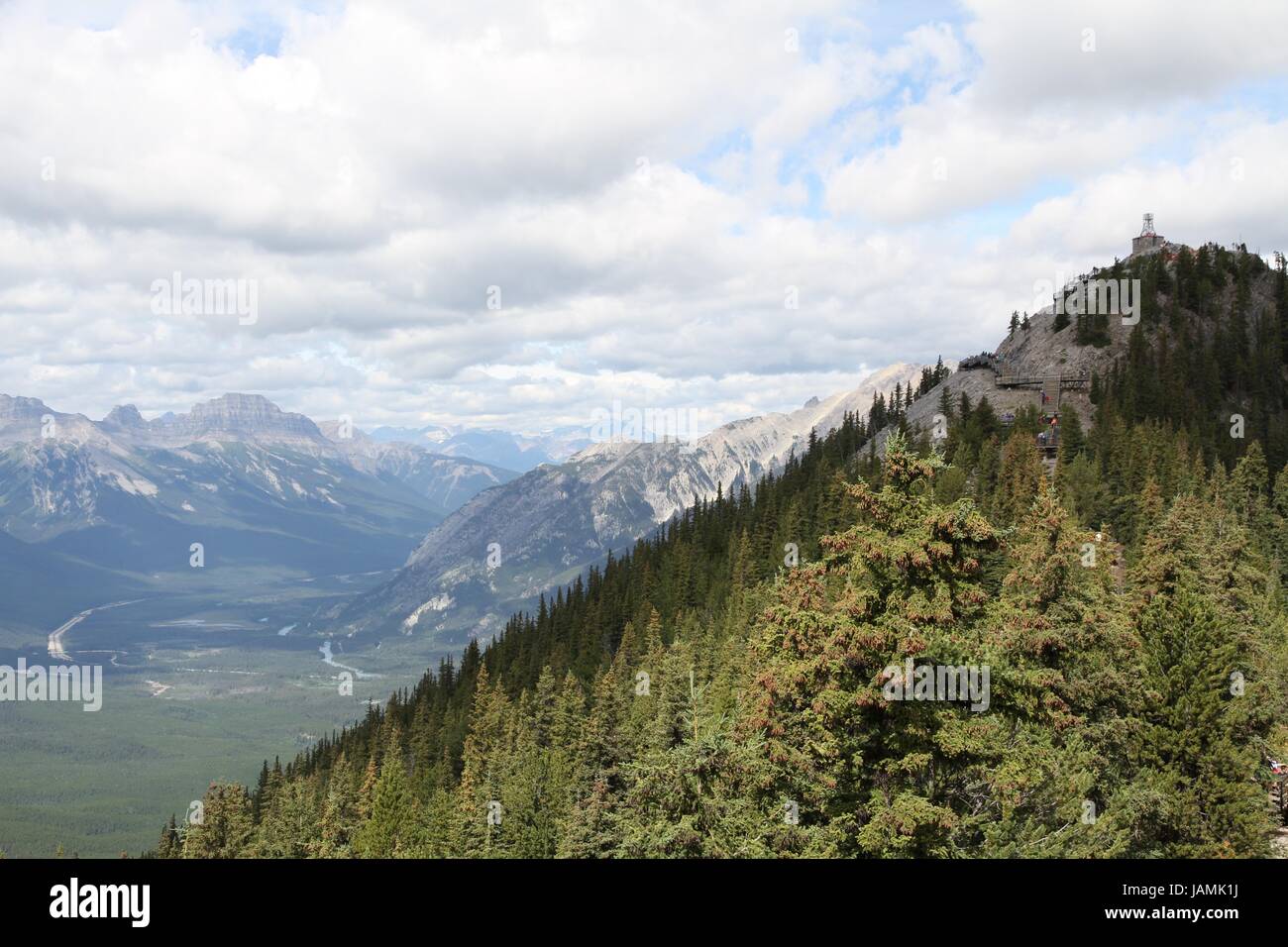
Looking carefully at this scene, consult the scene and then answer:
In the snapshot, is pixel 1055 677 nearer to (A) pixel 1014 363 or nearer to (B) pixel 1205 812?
(B) pixel 1205 812

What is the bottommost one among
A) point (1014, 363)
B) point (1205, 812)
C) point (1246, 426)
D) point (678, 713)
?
point (1205, 812)

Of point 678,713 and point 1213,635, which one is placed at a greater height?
point 1213,635

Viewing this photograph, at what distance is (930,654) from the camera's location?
22391mm

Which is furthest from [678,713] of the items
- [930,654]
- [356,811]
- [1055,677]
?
[356,811]

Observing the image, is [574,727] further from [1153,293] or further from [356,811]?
[1153,293]

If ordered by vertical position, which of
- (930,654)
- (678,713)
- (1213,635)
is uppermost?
(930,654)
